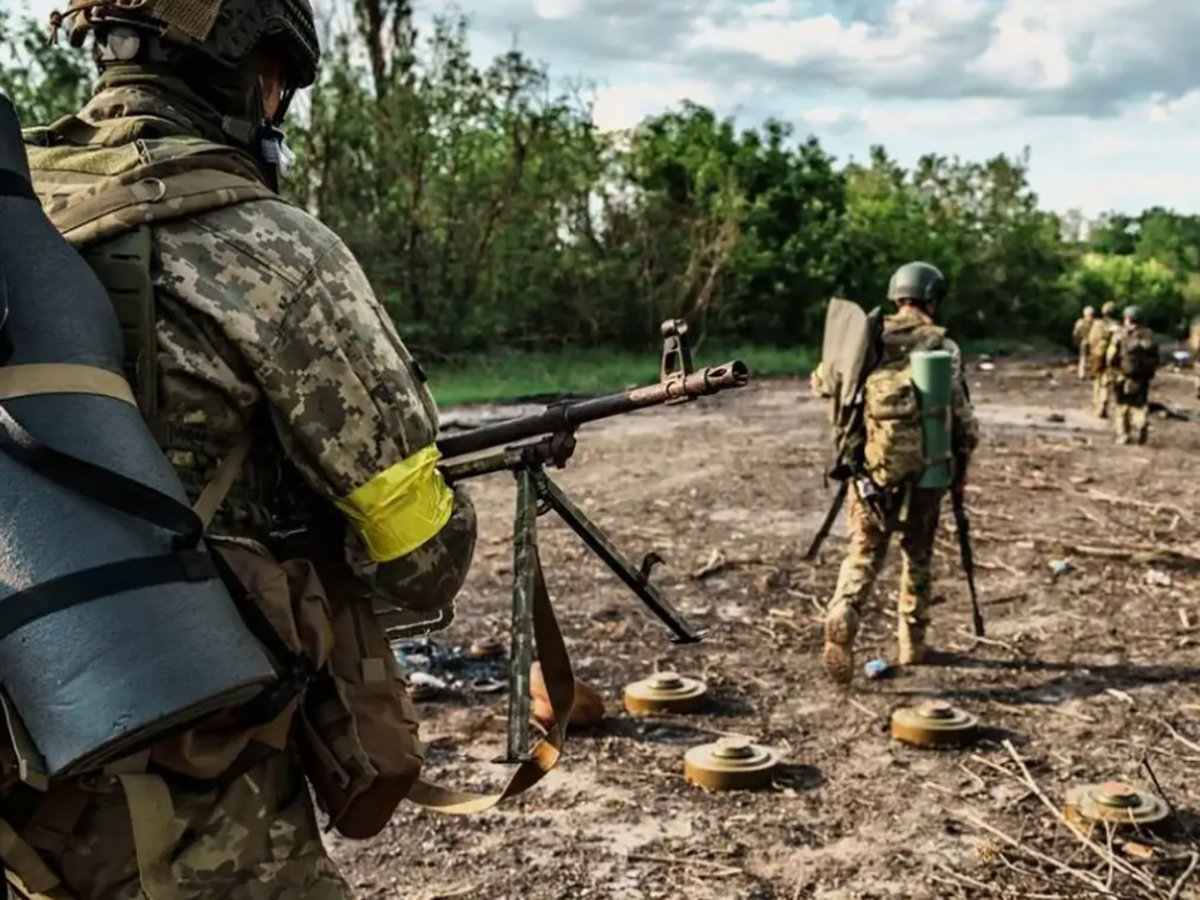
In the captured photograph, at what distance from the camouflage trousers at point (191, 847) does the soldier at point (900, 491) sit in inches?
189

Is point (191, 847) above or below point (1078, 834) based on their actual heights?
above

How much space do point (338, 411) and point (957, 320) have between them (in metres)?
34.0

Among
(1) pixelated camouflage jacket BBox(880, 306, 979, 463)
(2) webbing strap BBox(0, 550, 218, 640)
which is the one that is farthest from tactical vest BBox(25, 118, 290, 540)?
(1) pixelated camouflage jacket BBox(880, 306, 979, 463)

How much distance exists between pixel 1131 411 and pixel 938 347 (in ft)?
31.1

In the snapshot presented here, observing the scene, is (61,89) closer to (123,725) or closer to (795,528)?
(795,528)

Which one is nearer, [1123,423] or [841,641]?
[841,641]

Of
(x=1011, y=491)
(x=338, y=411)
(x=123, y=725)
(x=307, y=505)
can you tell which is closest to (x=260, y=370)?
(x=338, y=411)

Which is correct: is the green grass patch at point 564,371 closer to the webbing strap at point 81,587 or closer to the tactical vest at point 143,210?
the tactical vest at point 143,210

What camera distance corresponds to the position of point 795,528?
34.4 ft

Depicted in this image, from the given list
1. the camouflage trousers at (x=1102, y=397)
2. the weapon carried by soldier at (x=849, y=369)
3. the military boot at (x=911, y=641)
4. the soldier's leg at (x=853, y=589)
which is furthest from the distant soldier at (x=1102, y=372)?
the soldier's leg at (x=853, y=589)

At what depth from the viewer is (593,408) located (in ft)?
9.50

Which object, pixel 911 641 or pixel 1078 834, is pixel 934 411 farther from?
pixel 1078 834

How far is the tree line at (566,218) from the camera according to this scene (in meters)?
23.8

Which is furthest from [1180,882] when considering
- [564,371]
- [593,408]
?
[564,371]
